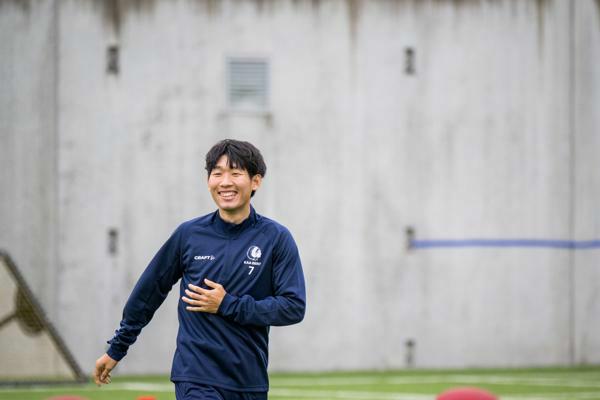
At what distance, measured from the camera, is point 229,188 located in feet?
22.9

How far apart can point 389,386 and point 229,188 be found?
1152 cm

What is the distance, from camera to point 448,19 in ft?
74.2

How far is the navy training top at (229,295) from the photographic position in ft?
22.2

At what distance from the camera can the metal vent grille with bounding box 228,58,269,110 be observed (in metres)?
21.8

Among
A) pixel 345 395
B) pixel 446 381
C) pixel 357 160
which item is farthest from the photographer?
pixel 357 160

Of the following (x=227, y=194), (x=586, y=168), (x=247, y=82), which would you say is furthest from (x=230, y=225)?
(x=586, y=168)

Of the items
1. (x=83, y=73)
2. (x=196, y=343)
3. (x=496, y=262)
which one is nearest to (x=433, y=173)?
(x=496, y=262)

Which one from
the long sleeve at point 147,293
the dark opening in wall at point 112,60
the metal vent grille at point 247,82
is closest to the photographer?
the long sleeve at point 147,293

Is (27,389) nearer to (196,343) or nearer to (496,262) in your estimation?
(496,262)

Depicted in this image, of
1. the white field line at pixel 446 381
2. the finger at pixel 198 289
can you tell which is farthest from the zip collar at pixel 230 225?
the white field line at pixel 446 381

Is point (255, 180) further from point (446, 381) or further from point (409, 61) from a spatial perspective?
point (409, 61)

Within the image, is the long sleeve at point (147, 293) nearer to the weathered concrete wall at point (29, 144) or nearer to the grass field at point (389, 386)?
the grass field at point (389, 386)

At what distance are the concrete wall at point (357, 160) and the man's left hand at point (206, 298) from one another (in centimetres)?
1464

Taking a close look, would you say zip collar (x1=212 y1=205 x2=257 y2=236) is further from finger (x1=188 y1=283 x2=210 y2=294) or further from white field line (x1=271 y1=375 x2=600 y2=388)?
white field line (x1=271 y1=375 x2=600 y2=388)
